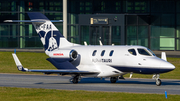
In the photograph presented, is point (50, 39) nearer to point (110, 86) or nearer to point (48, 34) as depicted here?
point (48, 34)

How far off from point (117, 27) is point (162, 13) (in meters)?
7.04

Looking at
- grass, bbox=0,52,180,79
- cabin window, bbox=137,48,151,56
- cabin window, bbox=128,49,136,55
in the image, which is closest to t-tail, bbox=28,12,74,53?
cabin window, bbox=128,49,136,55

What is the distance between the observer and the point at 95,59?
80.0 ft

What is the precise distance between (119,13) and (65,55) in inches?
1201

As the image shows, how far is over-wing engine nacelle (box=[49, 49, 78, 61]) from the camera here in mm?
A: 24516

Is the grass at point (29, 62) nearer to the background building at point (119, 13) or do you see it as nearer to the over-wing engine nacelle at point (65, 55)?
the background building at point (119, 13)

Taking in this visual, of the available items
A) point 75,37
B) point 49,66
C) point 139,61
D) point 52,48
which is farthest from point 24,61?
point 139,61

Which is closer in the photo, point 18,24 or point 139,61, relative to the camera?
point 139,61

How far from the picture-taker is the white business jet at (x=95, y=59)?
22.2 m

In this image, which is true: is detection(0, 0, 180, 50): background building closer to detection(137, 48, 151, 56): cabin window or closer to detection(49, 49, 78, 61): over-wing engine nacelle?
detection(49, 49, 78, 61): over-wing engine nacelle

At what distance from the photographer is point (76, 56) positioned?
81.5ft

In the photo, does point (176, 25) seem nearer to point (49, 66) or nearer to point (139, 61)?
point (49, 66)

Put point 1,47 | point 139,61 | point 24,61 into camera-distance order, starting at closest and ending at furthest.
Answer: point 139,61
point 24,61
point 1,47

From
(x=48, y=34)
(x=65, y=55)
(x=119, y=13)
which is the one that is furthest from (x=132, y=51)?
(x=119, y=13)
